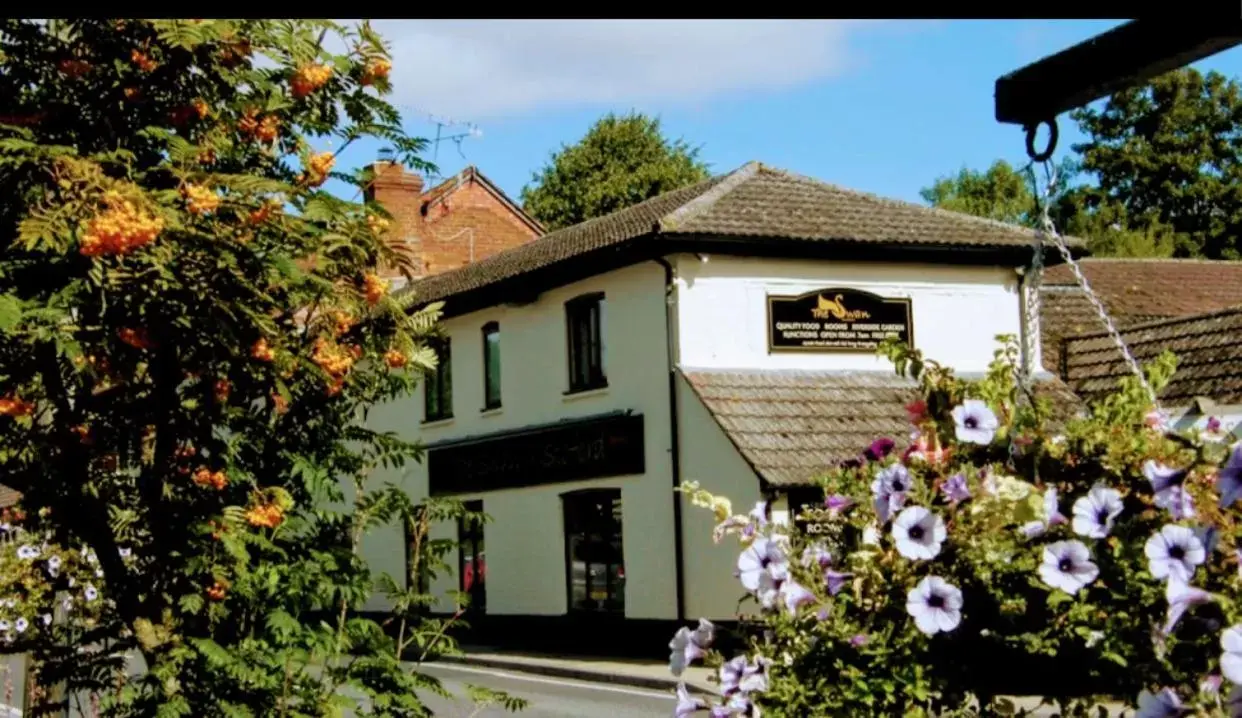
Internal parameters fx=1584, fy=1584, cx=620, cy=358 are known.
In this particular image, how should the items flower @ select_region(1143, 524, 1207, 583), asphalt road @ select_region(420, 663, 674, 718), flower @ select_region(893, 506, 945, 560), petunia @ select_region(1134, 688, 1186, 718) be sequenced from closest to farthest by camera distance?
petunia @ select_region(1134, 688, 1186, 718)
flower @ select_region(1143, 524, 1207, 583)
flower @ select_region(893, 506, 945, 560)
asphalt road @ select_region(420, 663, 674, 718)


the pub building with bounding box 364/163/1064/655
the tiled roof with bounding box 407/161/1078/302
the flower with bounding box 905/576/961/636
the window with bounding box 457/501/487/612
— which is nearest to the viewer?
the flower with bounding box 905/576/961/636

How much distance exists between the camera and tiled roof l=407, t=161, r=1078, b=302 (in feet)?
76.5

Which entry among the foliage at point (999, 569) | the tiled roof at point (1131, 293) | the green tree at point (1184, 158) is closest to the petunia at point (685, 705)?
the foliage at point (999, 569)

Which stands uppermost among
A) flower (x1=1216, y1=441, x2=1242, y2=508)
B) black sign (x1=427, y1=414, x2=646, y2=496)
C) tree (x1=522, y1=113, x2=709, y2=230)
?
tree (x1=522, y1=113, x2=709, y2=230)

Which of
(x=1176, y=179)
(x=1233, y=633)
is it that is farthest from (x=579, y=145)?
(x=1233, y=633)

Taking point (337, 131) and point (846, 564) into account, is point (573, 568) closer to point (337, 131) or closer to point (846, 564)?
point (337, 131)

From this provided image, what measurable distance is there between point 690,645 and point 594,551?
67.8 feet

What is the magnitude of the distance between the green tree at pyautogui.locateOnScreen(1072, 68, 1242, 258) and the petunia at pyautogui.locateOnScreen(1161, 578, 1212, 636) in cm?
5759

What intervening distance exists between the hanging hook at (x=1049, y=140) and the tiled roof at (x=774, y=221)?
739 inches

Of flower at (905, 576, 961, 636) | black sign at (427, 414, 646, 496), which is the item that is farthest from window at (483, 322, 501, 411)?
flower at (905, 576, 961, 636)

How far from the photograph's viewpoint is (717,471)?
71.4ft

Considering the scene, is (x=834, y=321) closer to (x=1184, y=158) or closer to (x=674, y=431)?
(x=674, y=431)

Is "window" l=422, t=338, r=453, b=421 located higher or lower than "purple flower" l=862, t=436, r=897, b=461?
higher

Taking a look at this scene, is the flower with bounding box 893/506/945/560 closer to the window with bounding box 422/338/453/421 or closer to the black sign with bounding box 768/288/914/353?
the black sign with bounding box 768/288/914/353
